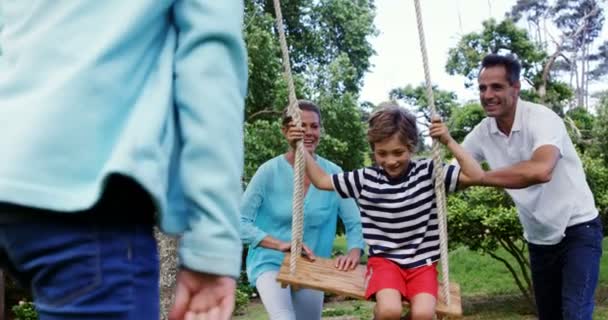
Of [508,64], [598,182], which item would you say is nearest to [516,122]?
[508,64]

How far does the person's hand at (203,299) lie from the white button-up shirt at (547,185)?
2.68 meters

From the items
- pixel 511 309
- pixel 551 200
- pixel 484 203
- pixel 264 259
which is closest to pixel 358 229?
pixel 264 259

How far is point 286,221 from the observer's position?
382 centimetres

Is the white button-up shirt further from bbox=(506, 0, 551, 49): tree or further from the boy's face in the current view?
bbox=(506, 0, 551, 49): tree

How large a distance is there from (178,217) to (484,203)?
7482 millimetres

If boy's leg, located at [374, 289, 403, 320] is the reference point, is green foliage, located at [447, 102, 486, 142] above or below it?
above

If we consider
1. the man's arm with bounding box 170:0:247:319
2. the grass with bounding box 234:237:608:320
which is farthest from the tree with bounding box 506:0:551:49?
the man's arm with bounding box 170:0:247:319

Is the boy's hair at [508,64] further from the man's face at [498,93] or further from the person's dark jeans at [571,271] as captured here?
the person's dark jeans at [571,271]

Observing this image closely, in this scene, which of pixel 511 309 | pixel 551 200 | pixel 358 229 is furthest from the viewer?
pixel 511 309

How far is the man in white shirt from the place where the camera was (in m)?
3.44

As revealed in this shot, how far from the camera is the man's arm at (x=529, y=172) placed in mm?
3338

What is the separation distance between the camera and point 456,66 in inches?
410

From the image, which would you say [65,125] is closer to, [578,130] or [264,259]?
[264,259]

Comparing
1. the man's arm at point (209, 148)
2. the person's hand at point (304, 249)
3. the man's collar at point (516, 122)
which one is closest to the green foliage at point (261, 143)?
the person's hand at point (304, 249)
